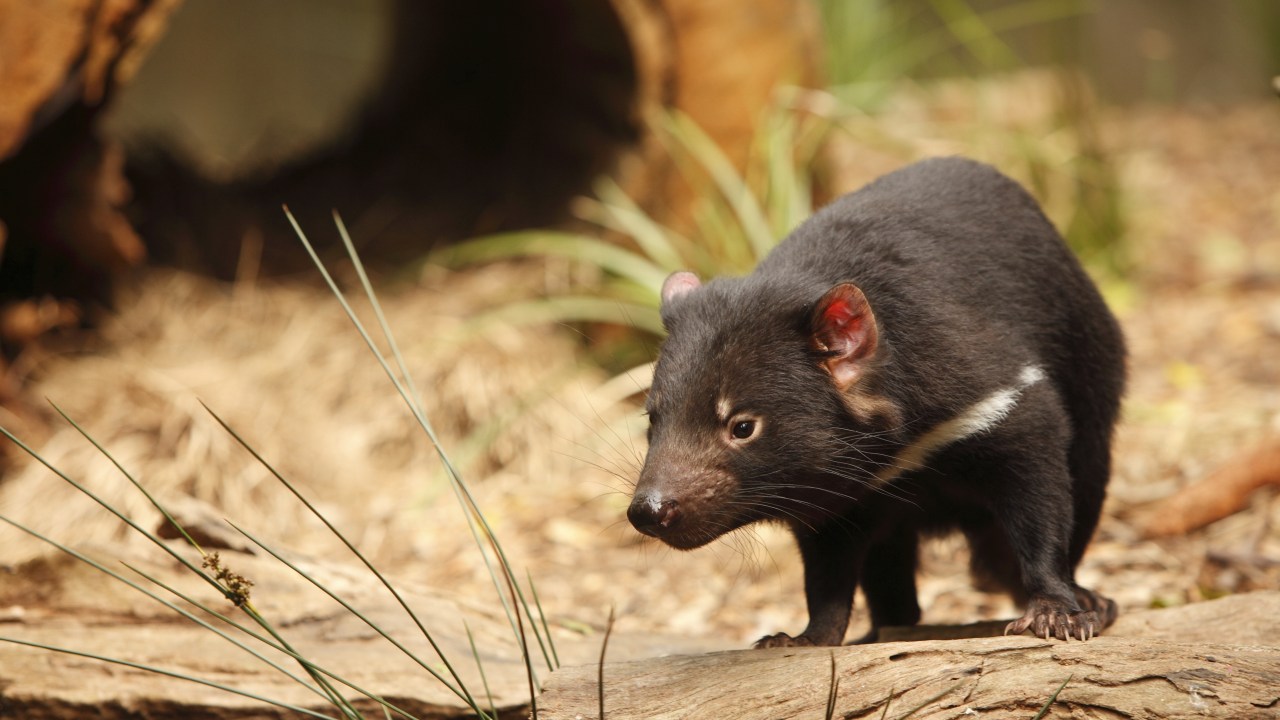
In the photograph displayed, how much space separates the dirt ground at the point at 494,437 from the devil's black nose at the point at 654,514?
96 cm

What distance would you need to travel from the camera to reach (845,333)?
2.29 meters

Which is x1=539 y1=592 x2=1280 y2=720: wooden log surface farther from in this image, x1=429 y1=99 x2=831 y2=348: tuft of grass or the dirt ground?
x1=429 y1=99 x2=831 y2=348: tuft of grass

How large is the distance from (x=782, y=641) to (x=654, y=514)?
1.74 ft

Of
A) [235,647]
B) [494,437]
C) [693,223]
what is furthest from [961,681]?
[693,223]

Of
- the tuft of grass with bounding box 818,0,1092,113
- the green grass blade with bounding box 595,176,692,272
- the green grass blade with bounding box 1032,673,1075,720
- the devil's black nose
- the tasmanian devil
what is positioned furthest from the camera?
the tuft of grass with bounding box 818,0,1092,113

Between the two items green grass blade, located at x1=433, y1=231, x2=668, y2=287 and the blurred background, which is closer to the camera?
the blurred background

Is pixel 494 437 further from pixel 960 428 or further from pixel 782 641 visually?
pixel 960 428

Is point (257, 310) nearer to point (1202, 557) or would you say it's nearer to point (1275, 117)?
point (1202, 557)

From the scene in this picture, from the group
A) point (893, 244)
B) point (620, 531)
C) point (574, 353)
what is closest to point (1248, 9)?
point (574, 353)

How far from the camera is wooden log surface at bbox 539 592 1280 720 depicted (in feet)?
6.18

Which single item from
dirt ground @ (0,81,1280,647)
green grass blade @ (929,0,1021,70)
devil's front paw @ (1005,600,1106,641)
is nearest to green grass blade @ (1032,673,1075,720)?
devil's front paw @ (1005,600,1106,641)

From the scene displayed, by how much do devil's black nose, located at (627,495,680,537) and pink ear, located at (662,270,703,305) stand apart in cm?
53

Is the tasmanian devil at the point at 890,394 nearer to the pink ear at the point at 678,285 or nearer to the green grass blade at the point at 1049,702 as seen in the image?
the pink ear at the point at 678,285

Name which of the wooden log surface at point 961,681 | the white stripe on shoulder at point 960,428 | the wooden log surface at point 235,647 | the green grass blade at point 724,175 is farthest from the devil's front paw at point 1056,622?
the green grass blade at point 724,175
